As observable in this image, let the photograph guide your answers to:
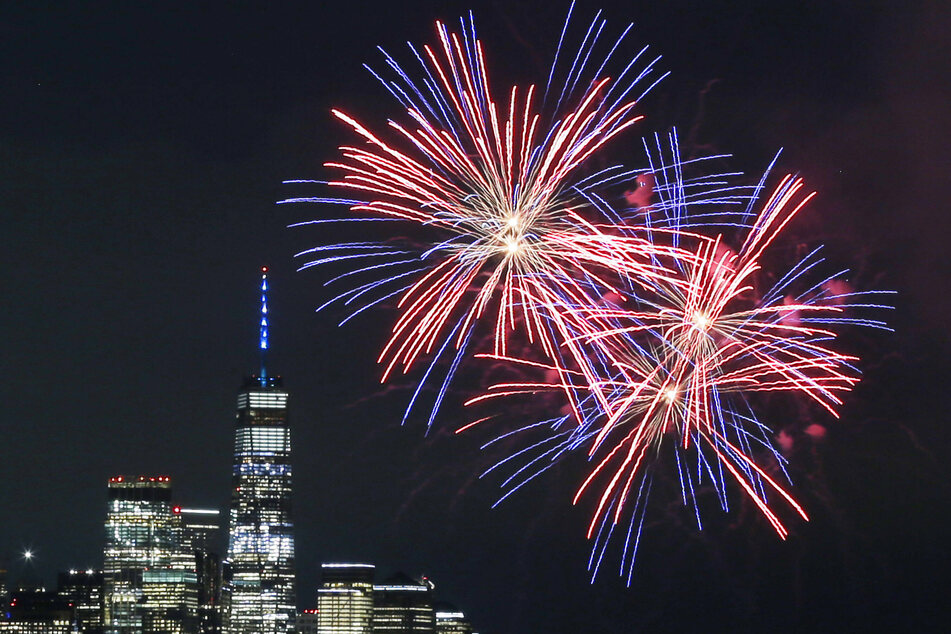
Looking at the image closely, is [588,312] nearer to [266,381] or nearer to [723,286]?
[723,286]

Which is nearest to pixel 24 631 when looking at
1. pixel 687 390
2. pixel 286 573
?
pixel 286 573

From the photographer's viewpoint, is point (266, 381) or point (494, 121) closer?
point (494, 121)

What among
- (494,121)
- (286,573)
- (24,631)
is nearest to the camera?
(494,121)
